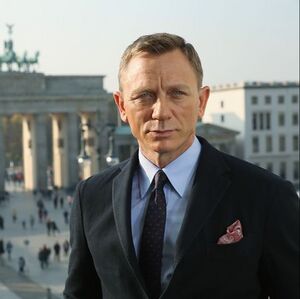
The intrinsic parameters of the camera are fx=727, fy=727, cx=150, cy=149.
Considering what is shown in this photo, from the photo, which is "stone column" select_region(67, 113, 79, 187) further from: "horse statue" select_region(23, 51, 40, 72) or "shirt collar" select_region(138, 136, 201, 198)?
"shirt collar" select_region(138, 136, 201, 198)

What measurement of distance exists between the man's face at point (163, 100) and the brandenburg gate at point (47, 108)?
6315 cm

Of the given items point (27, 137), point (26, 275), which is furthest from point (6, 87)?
point (26, 275)

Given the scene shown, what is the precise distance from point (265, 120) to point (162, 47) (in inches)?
2890

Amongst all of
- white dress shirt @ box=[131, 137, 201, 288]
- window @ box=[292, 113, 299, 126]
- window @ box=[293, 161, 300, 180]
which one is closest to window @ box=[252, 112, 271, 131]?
window @ box=[292, 113, 299, 126]

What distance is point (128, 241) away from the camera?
4043 mm

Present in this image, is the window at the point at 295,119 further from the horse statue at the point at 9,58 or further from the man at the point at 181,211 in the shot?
the man at the point at 181,211

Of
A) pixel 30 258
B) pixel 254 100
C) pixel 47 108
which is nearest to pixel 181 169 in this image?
pixel 30 258

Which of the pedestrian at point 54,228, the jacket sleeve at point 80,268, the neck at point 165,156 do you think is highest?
the neck at point 165,156

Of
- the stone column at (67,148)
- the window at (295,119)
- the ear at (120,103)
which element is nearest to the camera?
the ear at (120,103)

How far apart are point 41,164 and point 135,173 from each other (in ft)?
218

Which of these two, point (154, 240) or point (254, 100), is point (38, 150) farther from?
point (154, 240)

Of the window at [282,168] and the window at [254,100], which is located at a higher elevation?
the window at [254,100]

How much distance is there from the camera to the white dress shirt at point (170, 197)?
3.99m

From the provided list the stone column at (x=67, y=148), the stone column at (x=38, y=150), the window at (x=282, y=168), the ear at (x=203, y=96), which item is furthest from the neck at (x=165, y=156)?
the window at (x=282, y=168)
